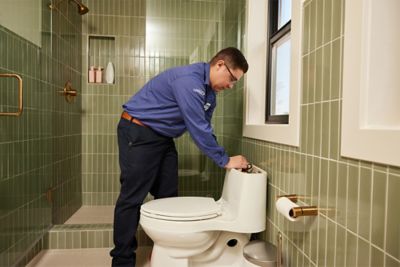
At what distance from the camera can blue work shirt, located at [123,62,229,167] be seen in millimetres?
1517

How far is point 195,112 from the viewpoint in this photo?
1511mm

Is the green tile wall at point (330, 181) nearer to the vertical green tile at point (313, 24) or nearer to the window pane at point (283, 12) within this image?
the vertical green tile at point (313, 24)

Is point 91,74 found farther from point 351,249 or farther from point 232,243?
point 351,249

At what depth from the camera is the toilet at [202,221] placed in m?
1.38

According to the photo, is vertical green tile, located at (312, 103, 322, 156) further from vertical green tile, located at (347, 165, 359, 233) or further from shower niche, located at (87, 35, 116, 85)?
shower niche, located at (87, 35, 116, 85)

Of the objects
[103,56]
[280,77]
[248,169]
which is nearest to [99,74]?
[103,56]

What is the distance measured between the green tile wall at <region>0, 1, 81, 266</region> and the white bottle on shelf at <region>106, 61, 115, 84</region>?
0.87 ft

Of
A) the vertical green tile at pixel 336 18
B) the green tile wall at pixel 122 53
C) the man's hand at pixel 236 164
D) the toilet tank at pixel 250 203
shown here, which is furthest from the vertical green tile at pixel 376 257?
the green tile wall at pixel 122 53

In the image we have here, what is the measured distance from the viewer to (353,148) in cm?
81

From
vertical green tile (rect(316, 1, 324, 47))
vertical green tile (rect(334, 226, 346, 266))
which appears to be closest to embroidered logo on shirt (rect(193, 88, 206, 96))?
vertical green tile (rect(316, 1, 324, 47))

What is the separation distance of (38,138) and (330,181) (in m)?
1.74


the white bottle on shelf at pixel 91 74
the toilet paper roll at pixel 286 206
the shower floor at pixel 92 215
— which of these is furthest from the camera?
the white bottle on shelf at pixel 91 74

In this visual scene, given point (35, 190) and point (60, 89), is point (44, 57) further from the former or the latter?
point (35, 190)

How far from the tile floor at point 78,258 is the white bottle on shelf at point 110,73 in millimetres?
1521
